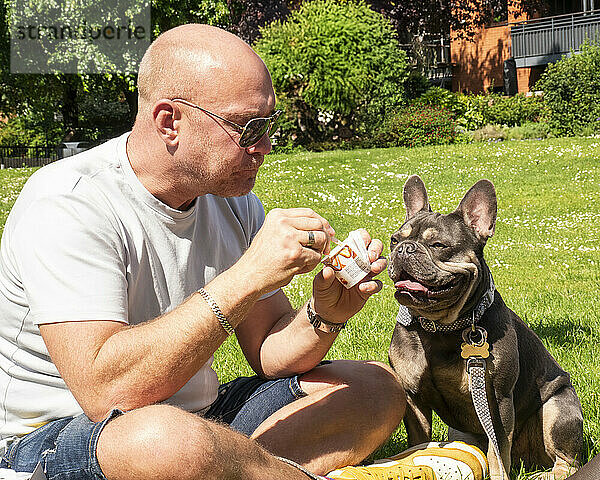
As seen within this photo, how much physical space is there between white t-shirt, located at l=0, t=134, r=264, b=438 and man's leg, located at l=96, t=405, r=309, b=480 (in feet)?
1.26

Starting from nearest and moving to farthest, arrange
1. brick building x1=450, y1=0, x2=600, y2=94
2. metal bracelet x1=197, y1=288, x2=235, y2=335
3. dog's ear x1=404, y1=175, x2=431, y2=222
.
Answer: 1. metal bracelet x1=197, y1=288, x2=235, y2=335
2. dog's ear x1=404, y1=175, x2=431, y2=222
3. brick building x1=450, y1=0, x2=600, y2=94

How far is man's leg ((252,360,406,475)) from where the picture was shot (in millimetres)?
3209

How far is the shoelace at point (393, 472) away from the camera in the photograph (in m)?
3.17

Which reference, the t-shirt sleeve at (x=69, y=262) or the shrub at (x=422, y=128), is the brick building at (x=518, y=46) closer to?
the shrub at (x=422, y=128)

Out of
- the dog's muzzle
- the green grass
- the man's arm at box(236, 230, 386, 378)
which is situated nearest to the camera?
the man's arm at box(236, 230, 386, 378)

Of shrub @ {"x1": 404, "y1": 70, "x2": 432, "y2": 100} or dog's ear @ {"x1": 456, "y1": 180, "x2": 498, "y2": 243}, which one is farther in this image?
shrub @ {"x1": 404, "y1": 70, "x2": 432, "y2": 100}

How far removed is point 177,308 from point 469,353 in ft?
4.69

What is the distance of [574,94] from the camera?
1983cm

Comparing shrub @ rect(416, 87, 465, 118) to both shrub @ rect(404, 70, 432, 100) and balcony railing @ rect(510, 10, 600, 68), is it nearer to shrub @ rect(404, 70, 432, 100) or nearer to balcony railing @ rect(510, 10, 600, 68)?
shrub @ rect(404, 70, 432, 100)

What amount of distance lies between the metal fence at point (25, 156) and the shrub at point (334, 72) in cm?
954

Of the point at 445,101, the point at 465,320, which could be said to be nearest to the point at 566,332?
the point at 465,320

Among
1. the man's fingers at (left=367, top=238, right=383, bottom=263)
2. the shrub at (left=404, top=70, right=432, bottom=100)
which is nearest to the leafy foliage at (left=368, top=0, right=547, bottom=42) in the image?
the shrub at (left=404, top=70, right=432, bottom=100)

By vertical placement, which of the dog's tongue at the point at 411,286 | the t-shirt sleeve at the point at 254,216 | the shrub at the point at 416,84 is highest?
the shrub at the point at 416,84

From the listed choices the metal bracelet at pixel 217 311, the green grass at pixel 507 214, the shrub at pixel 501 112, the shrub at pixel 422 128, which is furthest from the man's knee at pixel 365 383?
the shrub at pixel 501 112
